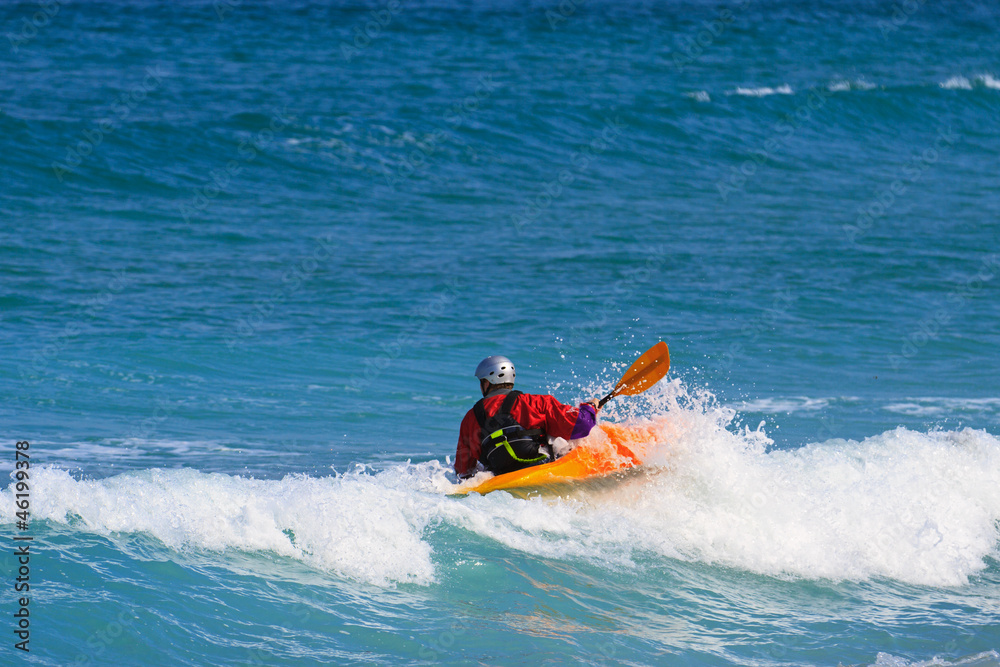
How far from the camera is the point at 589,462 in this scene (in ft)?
23.5

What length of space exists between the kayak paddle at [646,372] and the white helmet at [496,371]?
35.1 inches

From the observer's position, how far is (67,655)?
16.2 ft

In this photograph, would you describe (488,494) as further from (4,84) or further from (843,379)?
(4,84)

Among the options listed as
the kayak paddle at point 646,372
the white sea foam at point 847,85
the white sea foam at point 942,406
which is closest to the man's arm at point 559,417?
the kayak paddle at point 646,372

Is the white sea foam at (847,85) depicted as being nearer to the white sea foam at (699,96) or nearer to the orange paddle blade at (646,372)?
the white sea foam at (699,96)

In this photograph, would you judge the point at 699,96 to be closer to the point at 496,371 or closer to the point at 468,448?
the point at 496,371

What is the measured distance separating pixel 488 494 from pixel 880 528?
2.62m

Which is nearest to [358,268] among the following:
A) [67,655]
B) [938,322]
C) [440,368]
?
[440,368]

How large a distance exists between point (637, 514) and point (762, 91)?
73.4 ft

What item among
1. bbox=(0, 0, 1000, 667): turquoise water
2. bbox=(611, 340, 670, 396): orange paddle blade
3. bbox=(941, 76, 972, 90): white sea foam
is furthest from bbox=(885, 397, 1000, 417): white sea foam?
bbox=(941, 76, 972, 90): white sea foam

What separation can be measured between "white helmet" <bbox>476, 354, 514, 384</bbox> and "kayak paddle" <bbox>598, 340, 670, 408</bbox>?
2.93ft

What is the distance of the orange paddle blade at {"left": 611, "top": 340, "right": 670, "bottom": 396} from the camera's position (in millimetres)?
7531

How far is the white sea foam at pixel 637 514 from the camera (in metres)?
6.11

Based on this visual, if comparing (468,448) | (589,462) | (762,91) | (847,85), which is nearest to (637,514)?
(589,462)
